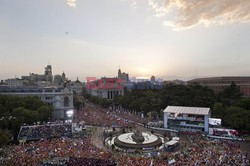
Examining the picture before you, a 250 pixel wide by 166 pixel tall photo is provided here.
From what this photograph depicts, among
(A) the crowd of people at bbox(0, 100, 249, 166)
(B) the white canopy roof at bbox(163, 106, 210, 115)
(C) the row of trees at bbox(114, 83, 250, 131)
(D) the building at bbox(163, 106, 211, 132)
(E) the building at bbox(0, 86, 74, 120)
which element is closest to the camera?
(A) the crowd of people at bbox(0, 100, 249, 166)

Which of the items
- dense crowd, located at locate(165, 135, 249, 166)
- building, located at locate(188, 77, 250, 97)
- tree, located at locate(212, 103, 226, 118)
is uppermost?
building, located at locate(188, 77, 250, 97)

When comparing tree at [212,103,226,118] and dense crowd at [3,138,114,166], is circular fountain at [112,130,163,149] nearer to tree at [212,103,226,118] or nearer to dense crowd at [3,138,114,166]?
dense crowd at [3,138,114,166]

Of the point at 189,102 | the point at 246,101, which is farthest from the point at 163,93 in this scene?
the point at 246,101

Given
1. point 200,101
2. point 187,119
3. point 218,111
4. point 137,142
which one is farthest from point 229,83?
point 137,142

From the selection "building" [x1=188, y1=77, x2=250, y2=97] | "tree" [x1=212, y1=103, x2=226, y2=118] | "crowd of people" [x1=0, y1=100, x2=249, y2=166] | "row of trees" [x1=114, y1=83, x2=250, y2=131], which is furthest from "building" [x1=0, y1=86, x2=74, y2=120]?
"building" [x1=188, y1=77, x2=250, y2=97]

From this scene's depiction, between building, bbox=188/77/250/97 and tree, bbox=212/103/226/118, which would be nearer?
tree, bbox=212/103/226/118

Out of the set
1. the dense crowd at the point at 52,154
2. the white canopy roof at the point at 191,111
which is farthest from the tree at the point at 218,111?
the dense crowd at the point at 52,154

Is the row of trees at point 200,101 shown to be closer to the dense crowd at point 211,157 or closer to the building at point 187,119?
the building at point 187,119

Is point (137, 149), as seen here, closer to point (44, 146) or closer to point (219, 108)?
point (44, 146)
